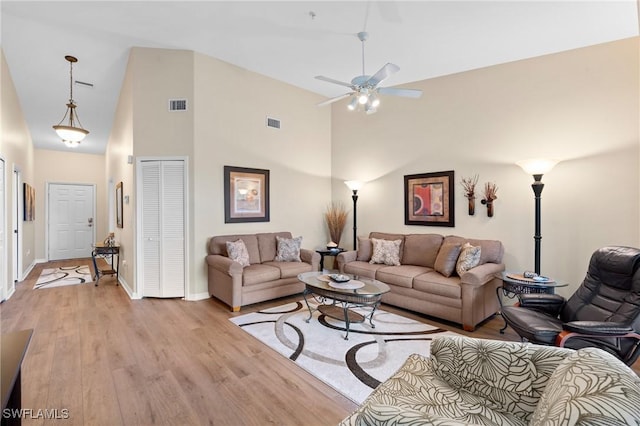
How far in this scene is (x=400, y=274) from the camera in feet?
13.1

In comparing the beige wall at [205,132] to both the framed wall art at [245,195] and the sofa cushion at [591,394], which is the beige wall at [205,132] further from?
the sofa cushion at [591,394]

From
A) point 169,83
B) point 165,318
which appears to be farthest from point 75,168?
point 165,318

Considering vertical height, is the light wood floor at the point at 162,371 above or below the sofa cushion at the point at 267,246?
below

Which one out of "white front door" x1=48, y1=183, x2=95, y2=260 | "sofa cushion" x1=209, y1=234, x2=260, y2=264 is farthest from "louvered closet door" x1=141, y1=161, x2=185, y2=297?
"white front door" x1=48, y1=183, x2=95, y2=260

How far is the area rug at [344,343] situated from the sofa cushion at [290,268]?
0.55 metres

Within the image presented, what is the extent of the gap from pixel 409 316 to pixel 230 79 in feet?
14.5

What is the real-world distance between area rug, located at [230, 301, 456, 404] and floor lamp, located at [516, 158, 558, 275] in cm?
150

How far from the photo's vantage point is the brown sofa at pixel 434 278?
3.38 meters

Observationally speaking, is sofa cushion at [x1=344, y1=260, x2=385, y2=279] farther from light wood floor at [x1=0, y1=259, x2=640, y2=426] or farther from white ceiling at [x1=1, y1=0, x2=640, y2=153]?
white ceiling at [x1=1, y1=0, x2=640, y2=153]

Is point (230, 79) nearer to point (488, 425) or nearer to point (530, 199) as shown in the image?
point (530, 199)

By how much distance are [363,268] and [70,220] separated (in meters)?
8.88

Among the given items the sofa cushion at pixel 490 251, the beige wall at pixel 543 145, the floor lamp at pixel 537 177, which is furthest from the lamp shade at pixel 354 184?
the floor lamp at pixel 537 177

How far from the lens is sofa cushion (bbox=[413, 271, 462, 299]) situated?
3.46 m

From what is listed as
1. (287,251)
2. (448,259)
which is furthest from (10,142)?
(448,259)
